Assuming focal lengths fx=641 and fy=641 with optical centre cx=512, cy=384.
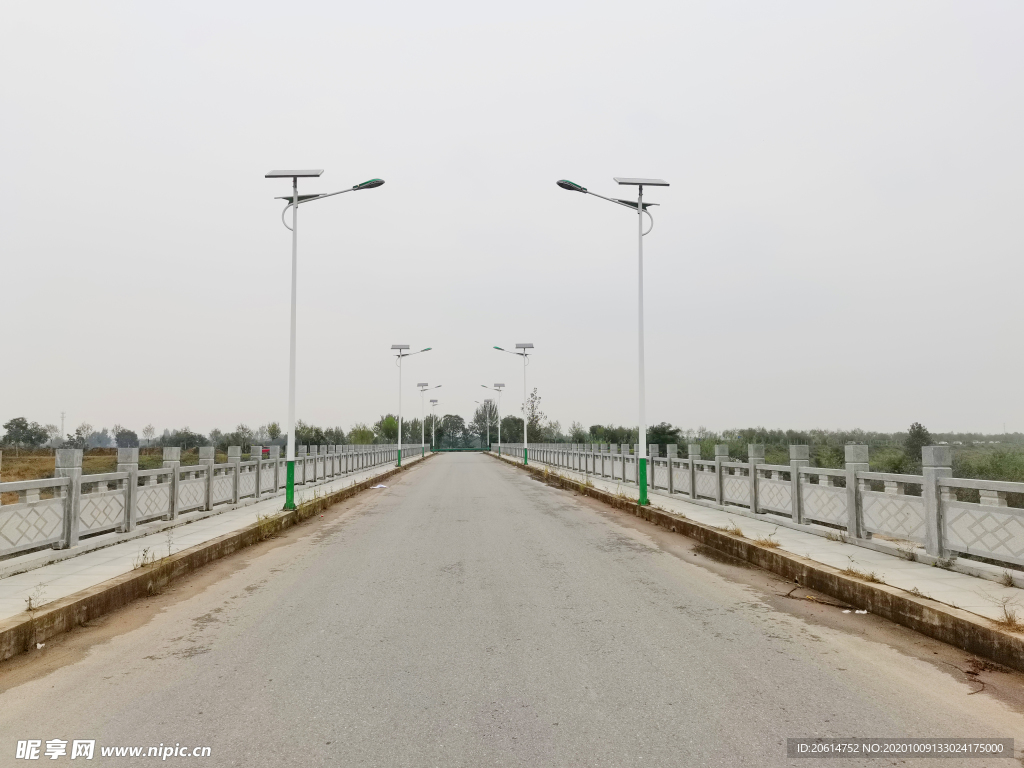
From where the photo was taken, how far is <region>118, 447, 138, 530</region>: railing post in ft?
31.3

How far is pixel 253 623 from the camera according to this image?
559cm

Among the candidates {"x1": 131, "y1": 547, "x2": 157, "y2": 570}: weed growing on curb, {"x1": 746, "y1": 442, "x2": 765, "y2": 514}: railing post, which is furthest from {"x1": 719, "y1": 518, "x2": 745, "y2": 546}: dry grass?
{"x1": 131, "y1": 547, "x2": 157, "y2": 570}: weed growing on curb

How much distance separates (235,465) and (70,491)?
6005 millimetres

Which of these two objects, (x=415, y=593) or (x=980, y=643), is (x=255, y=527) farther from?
(x=980, y=643)

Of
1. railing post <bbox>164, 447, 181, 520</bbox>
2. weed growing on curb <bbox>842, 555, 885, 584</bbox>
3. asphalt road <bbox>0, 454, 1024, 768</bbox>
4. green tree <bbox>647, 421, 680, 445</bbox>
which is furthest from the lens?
green tree <bbox>647, 421, 680, 445</bbox>

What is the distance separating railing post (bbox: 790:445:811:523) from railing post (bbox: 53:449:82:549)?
10.4 m

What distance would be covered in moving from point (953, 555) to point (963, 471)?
1992 cm

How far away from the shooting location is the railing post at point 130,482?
31.3 feet

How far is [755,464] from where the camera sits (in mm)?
12000

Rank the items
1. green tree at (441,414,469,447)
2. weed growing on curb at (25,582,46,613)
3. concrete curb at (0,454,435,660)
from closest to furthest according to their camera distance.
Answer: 1. concrete curb at (0,454,435,660)
2. weed growing on curb at (25,582,46,613)
3. green tree at (441,414,469,447)

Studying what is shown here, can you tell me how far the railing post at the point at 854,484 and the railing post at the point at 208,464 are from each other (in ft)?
36.5

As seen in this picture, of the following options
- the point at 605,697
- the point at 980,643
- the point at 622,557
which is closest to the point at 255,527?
the point at 622,557

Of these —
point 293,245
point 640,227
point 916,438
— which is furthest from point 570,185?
point 916,438

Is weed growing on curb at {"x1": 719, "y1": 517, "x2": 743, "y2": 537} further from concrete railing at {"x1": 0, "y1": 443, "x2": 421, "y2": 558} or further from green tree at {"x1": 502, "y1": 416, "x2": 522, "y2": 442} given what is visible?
green tree at {"x1": 502, "y1": 416, "x2": 522, "y2": 442}
